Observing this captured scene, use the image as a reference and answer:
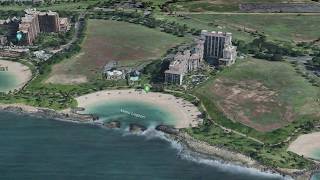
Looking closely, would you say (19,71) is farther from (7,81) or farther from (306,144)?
(306,144)

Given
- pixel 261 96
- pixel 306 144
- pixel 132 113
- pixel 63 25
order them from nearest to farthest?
pixel 306 144
pixel 132 113
pixel 261 96
pixel 63 25

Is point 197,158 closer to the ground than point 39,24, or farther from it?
closer to the ground

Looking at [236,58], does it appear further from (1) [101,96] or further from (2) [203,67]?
(1) [101,96]

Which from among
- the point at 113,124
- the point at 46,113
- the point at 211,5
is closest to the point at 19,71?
the point at 46,113

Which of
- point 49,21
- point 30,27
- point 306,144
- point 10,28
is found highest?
point 49,21

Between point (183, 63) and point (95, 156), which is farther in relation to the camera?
point (183, 63)

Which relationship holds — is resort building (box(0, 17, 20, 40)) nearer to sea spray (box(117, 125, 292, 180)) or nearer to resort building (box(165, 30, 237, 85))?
resort building (box(165, 30, 237, 85))

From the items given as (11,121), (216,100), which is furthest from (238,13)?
(11,121)
